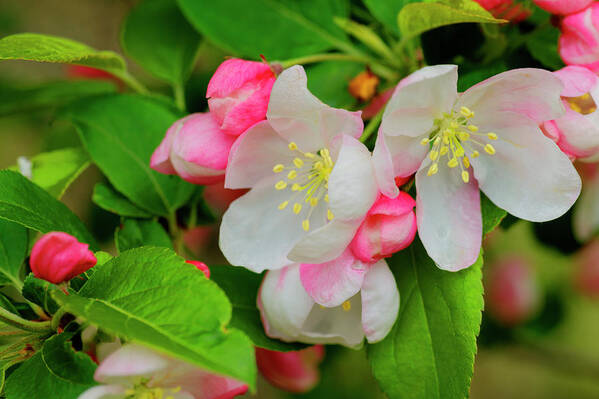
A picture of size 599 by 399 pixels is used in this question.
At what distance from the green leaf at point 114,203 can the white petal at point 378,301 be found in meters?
0.30

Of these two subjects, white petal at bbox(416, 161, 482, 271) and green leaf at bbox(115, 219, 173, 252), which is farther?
green leaf at bbox(115, 219, 173, 252)

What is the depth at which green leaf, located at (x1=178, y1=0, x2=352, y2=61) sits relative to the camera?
0.80 m

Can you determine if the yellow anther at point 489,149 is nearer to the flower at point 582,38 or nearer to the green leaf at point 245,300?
the flower at point 582,38

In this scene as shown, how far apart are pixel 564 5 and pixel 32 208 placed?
531 millimetres

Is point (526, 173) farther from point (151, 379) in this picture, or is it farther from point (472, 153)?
point (151, 379)

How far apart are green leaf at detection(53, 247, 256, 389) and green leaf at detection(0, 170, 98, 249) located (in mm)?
79

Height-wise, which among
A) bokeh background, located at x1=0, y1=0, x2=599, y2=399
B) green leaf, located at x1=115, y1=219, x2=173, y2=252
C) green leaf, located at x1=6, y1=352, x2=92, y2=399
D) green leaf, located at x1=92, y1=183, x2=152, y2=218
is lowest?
bokeh background, located at x1=0, y1=0, x2=599, y2=399

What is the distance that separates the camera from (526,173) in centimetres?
57

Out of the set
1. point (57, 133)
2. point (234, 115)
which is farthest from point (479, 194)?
point (57, 133)

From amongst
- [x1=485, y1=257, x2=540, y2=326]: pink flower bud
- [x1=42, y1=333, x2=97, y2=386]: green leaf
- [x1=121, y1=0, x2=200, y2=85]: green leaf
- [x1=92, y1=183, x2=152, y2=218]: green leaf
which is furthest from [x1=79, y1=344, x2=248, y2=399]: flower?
[x1=485, y1=257, x2=540, y2=326]: pink flower bud

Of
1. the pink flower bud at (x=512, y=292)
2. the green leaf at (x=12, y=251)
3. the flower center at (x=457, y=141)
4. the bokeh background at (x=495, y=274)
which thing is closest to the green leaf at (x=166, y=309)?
the green leaf at (x=12, y=251)

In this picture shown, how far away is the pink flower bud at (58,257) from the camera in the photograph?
0.50 meters

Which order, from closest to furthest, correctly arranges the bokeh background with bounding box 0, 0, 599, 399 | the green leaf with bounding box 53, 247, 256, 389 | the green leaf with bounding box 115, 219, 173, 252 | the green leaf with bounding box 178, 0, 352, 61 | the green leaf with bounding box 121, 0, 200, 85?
the green leaf with bounding box 53, 247, 256, 389 → the green leaf with bounding box 115, 219, 173, 252 → the green leaf with bounding box 178, 0, 352, 61 → the green leaf with bounding box 121, 0, 200, 85 → the bokeh background with bounding box 0, 0, 599, 399

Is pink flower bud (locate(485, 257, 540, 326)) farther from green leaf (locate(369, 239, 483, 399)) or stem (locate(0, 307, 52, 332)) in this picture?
stem (locate(0, 307, 52, 332))
